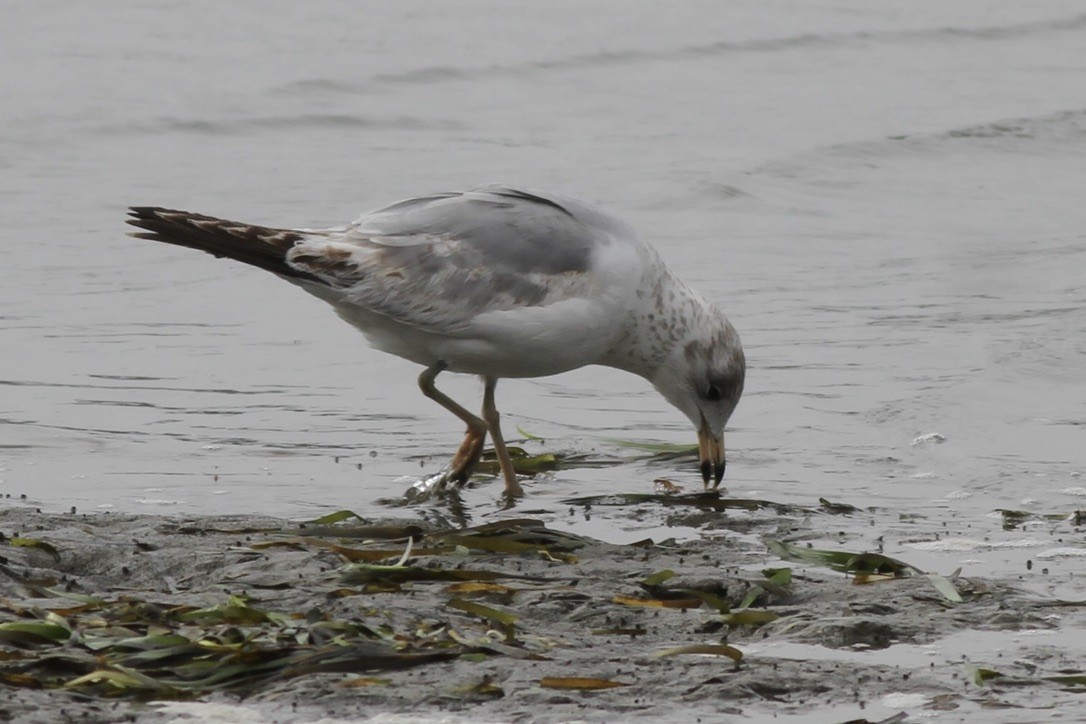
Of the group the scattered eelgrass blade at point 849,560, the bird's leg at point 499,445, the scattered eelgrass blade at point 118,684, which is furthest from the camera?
the bird's leg at point 499,445

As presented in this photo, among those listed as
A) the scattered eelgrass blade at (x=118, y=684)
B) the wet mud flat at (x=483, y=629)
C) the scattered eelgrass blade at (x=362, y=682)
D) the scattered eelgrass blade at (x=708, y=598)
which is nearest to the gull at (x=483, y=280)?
the wet mud flat at (x=483, y=629)

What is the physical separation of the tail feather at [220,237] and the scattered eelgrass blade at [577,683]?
9.90 ft

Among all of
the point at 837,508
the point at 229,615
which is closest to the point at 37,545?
the point at 229,615

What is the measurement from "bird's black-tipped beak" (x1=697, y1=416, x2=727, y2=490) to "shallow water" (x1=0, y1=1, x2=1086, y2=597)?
0.13m

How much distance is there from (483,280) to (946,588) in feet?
7.90

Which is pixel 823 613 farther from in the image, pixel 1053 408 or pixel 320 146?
pixel 320 146

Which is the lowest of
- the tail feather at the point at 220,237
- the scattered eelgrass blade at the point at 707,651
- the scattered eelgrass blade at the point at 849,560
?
the scattered eelgrass blade at the point at 849,560

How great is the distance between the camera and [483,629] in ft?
16.5

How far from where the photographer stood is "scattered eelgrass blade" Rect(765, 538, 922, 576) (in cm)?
589

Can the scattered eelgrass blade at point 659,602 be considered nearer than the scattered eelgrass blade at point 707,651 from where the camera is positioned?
No

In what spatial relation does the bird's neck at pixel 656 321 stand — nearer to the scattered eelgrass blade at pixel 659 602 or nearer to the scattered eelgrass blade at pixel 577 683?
the scattered eelgrass blade at pixel 659 602

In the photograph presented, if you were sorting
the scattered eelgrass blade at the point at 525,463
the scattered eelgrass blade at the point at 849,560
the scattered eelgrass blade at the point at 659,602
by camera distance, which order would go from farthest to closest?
the scattered eelgrass blade at the point at 525,463 → the scattered eelgrass blade at the point at 849,560 → the scattered eelgrass blade at the point at 659,602

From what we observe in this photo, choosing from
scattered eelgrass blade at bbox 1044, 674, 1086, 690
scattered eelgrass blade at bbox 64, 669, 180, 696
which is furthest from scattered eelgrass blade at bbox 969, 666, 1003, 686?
scattered eelgrass blade at bbox 64, 669, 180, 696

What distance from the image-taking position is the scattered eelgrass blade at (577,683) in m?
4.55
